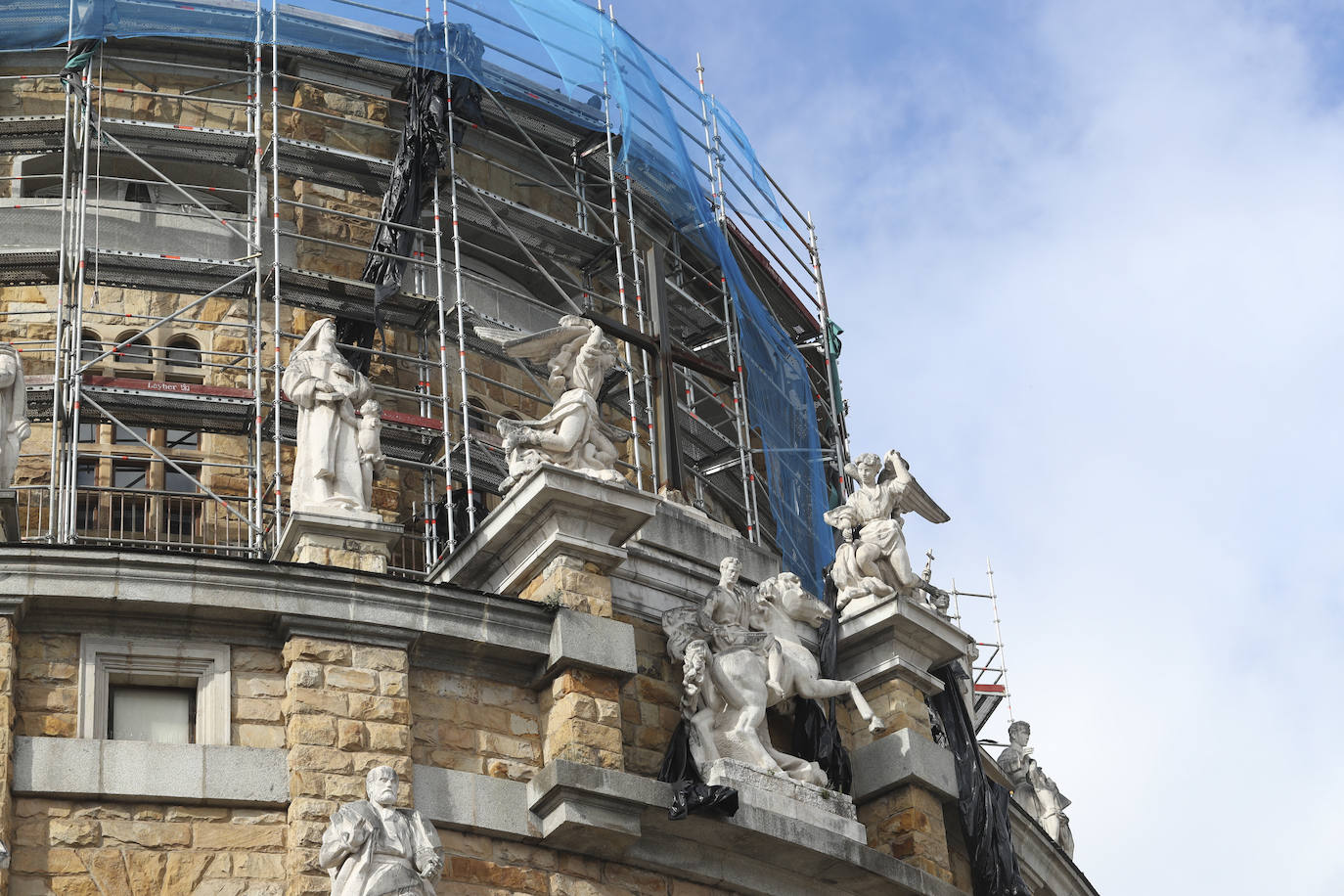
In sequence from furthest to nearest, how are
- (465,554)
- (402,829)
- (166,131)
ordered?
(166,131), (465,554), (402,829)

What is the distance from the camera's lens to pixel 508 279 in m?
29.8

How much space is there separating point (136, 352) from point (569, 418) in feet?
22.3

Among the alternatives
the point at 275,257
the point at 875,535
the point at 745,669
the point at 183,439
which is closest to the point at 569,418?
the point at 745,669

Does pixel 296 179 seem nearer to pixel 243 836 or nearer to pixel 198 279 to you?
pixel 198 279

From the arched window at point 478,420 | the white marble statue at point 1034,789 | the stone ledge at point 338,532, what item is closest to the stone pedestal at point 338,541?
the stone ledge at point 338,532

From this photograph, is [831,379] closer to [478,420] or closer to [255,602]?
[478,420]

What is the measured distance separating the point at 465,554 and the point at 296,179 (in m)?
7.92

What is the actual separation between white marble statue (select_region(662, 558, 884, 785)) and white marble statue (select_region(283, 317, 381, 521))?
3175 mm

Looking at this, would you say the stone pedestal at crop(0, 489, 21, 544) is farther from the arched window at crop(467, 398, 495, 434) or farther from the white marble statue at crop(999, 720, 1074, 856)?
the white marble statue at crop(999, 720, 1074, 856)

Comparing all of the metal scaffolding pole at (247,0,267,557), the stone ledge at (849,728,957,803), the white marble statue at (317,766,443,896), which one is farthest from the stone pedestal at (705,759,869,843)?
the metal scaffolding pole at (247,0,267,557)

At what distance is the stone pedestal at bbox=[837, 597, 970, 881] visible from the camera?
22.8 metres

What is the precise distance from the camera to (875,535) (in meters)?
24.3

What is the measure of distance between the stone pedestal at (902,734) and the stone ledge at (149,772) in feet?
20.6

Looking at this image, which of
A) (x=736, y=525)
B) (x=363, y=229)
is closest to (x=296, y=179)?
(x=363, y=229)
